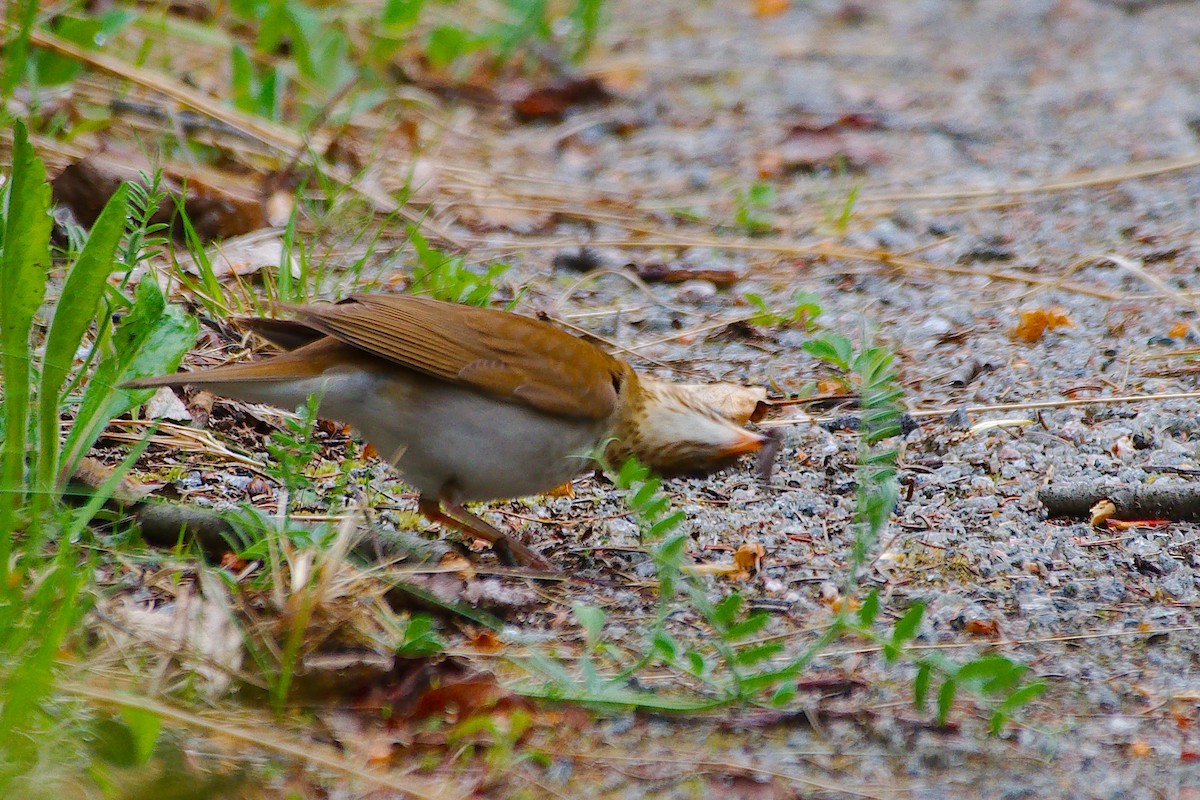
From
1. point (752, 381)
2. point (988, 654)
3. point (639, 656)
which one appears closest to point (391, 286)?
point (752, 381)

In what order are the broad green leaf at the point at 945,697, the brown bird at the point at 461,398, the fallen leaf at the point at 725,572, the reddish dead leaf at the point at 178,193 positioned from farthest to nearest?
the reddish dead leaf at the point at 178,193 → the brown bird at the point at 461,398 → the fallen leaf at the point at 725,572 → the broad green leaf at the point at 945,697

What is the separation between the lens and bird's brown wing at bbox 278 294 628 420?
161 inches

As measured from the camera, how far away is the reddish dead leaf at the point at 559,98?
858cm

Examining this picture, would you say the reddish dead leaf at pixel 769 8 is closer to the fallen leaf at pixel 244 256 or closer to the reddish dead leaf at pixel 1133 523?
the fallen leaf at pixel 244 256

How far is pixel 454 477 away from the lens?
4.17m

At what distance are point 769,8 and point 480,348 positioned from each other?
7648 millimetres

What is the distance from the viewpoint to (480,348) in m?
4.25

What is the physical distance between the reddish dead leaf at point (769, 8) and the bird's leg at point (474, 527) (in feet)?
24.8

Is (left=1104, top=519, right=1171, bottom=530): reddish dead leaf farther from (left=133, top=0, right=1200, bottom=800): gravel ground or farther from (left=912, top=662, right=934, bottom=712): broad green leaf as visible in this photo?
(left=912, top=662, right=934, bottom=712): broad green leaf

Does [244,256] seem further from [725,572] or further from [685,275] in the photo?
[725,572]

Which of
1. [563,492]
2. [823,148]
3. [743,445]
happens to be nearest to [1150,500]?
A: [743,445]

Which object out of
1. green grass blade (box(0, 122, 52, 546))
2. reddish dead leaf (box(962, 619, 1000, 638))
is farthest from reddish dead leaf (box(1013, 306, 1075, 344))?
green grass blade (box(0, 122, 52, 546))

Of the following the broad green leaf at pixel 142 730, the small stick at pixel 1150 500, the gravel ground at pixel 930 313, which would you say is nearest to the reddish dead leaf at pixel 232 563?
the gravel ground at pixel 930 313

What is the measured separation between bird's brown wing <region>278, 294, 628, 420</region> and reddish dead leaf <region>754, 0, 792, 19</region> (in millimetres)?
7326
